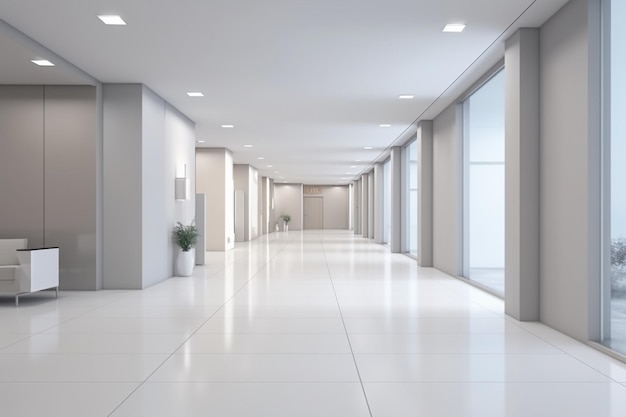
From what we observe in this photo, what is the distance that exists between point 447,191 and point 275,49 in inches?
241

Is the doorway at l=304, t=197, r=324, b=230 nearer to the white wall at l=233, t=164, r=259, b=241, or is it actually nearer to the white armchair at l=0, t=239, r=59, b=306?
the white wall at l=233, t=164, r=259, b=241

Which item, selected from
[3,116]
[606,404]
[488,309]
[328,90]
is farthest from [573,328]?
[3,116]

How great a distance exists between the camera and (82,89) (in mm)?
9883

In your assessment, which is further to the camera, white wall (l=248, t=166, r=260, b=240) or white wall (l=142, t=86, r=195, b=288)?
white wall (l=248, t=166, r=260, b=240)

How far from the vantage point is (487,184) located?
13.7 m

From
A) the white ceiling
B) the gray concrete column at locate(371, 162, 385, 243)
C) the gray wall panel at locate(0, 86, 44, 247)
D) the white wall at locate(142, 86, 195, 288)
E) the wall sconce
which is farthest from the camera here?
the gray concrete column at locate(371, 162, 385, 243)

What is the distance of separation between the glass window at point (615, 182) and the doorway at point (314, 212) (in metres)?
38.5

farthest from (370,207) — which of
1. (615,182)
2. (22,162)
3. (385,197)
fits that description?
(615,182)

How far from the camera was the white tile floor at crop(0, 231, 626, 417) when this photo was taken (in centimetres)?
393

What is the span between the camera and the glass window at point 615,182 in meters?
5.51

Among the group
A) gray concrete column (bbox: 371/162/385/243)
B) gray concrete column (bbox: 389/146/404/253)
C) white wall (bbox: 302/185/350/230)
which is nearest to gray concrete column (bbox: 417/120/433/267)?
gray concrete column (bbox: 389/146/404/253)

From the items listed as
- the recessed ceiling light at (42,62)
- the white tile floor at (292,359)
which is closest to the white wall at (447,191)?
the white tile floor at (292,359)

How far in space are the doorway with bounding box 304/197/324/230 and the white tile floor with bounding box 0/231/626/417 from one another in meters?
34.9

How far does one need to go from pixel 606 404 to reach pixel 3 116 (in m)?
9.91
